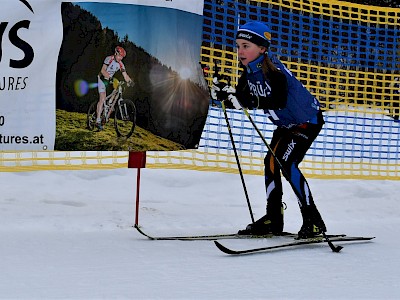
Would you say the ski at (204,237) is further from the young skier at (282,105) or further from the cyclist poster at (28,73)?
the cyclist poster at (28,73)

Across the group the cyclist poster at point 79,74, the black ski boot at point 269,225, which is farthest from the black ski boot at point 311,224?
the cyclist poster at point 79,74

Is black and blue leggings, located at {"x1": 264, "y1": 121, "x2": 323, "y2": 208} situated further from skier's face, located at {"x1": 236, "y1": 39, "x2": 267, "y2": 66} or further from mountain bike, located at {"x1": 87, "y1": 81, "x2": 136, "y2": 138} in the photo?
mountain bike, located at {"x1": 87, "y1": 81, "x2": 136, "y2": 138}

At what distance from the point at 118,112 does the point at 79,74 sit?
0.41 metres

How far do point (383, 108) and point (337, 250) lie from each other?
4.93 m

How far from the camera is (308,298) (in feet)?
9.74

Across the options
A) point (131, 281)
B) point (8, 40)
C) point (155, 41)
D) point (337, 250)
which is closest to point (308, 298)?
point (131, 281)

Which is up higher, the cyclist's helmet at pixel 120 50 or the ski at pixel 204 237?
the cyclist's helmet at pixel 120 50

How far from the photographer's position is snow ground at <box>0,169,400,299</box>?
3.11 metres

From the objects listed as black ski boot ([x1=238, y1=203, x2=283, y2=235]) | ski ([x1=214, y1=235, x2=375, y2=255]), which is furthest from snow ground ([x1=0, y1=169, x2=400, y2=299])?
black ski boot ([x1=238, y1=203, x2=283, y2=235])

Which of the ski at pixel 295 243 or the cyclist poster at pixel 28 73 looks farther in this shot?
the cyclist poster at pixel 28 73

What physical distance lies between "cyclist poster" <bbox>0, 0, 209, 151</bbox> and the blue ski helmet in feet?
2.26

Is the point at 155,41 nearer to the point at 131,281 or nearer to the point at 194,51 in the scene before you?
the point at 194,51

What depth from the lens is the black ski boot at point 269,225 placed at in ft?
15.9

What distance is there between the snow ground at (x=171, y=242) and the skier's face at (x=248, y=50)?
1.30 metres
